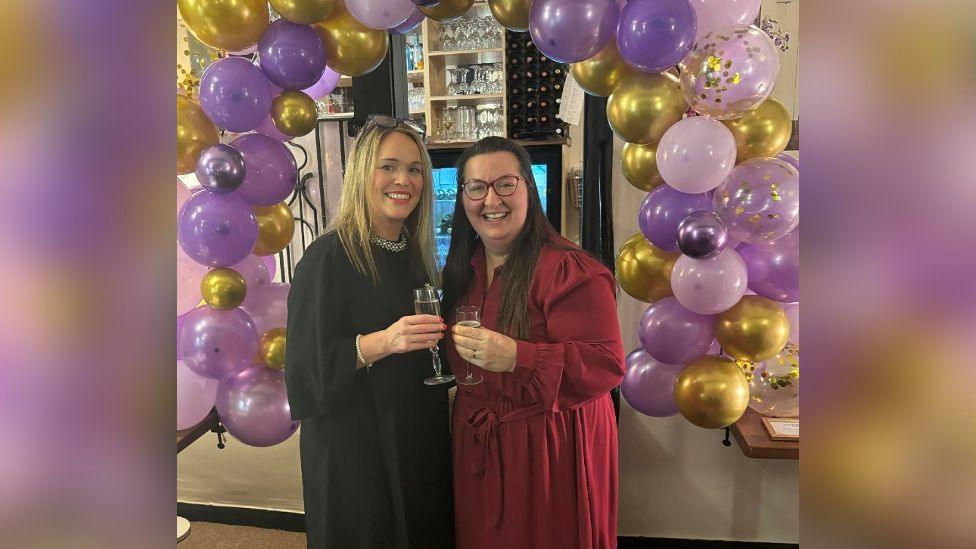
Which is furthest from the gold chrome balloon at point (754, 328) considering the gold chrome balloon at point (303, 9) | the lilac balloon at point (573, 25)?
the gold chrome balloon at point (303, 9)

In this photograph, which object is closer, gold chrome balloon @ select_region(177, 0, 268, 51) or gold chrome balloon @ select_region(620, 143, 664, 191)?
gold chrome balloon @ select_region(177, 0, 268, 51)

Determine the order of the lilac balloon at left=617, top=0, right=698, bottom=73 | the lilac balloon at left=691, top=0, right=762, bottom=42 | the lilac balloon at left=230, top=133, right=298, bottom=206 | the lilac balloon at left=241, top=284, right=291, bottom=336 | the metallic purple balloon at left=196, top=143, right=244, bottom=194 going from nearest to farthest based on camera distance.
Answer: the lilac balloon at left=617, top=0, right=698, bottom=73 < the lilac balloon at left=691, top=0, right=762, bottom=42 < the metallic purple balloon at left=196, top=143, right=244, bottom=194 < the lilac balloon at left=230, top=133, right=298, bottom=206 < the lilac balloon at left=241, top=284, right=291, bottom=336

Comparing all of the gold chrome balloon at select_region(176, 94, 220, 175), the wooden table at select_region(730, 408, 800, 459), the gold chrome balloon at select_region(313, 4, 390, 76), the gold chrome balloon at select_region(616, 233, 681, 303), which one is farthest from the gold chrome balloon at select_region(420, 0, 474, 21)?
the wooden table at select_region(730, 408, 800, 459)

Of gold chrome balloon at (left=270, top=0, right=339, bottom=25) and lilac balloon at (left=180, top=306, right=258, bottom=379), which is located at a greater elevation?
gold chrome balloon at (left=270, top=0, right=339, bottom=25)

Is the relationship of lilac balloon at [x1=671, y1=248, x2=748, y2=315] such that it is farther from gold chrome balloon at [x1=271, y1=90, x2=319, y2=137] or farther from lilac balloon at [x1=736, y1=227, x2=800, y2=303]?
gold chrome balloon at [x1=271, y1=90, x2=319, y2=137]

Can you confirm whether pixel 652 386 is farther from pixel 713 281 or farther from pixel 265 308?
pixel 265 308

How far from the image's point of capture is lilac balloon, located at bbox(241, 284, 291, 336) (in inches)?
70.8

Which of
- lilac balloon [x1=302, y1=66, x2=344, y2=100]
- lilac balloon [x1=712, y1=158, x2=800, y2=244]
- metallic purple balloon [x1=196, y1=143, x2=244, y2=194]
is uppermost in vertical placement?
lilac balloon [x1=302, y1=66, x2=344, y2=100]

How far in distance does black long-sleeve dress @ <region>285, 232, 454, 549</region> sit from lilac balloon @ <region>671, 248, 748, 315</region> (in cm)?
72

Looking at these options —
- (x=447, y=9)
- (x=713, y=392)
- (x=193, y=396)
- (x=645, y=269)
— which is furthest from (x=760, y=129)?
(x=193, y=396)

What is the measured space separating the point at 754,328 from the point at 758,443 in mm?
515

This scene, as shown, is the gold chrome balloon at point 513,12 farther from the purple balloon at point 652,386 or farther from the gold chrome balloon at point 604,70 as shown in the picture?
the purple balloon at point 652,386

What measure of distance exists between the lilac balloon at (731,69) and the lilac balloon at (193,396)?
1.59m
